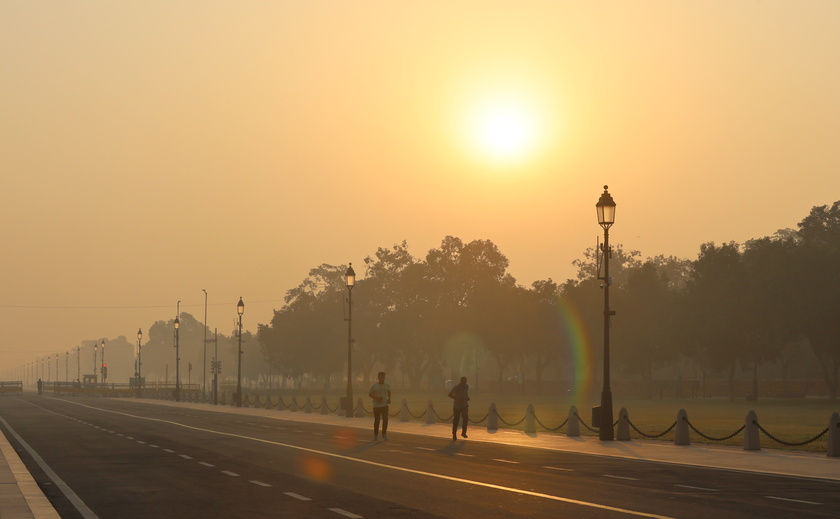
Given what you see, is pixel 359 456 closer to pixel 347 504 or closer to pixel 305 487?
pixel 305 487

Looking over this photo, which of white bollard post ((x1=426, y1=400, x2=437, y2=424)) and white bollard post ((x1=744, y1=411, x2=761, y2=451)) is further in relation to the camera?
white bollard post ((x1=426, y1=400, x2=437, y2=424))

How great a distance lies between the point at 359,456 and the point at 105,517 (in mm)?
12958

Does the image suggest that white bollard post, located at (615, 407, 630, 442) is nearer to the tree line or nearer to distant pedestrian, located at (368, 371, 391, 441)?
distant pedestrian, located at (368, 371, 391, 441)

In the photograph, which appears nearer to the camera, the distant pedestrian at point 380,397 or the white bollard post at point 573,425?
the distant pedestrian at point 380,397

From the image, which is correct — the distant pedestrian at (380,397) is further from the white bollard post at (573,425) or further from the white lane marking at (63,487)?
the white lane marking at (63,487)

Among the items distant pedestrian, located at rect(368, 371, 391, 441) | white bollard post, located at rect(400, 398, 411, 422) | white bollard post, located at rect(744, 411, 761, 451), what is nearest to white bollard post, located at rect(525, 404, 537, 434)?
distant pedestrian, located at rect(368, 371, 391, 441)

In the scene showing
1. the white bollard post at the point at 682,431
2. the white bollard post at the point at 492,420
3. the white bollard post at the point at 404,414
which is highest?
the white bollard post at the point at 682,431

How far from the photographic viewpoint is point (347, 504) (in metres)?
17.3

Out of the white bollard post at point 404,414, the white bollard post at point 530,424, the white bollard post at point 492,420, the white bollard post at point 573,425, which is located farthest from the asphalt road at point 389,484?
the white bollard post at point 404,414

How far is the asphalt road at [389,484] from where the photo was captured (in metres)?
16.5

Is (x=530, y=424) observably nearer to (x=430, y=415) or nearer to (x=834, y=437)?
(x=430, y=415)

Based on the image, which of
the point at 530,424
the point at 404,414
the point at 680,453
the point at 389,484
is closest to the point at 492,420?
the point at 530,424

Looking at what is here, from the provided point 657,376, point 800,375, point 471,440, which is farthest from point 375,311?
point 471,440

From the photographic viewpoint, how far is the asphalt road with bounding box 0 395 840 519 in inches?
651
